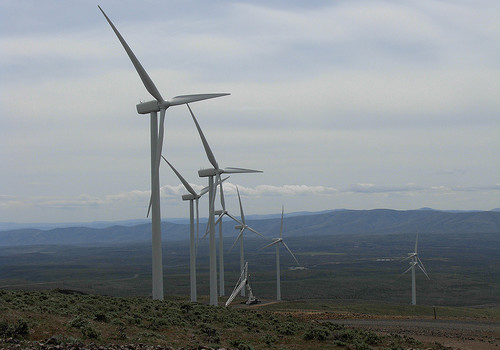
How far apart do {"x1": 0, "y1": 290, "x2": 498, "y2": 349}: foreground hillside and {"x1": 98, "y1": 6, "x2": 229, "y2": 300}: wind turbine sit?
17.9ft

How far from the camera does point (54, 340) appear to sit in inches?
828

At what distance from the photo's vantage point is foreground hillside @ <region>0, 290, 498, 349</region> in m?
22.2

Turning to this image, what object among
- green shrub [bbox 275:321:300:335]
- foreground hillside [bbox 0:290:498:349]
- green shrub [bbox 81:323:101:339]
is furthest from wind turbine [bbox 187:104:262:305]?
green shrub [bbox 81:323:101:339]

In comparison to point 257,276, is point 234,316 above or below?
above

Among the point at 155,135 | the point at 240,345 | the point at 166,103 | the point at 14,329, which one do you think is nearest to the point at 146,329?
the point at 240,345

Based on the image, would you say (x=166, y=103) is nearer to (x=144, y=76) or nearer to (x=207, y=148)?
(x=144, y=76)

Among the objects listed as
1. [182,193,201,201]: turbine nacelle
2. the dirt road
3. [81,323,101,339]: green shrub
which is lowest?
the dirt road

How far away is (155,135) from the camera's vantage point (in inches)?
1612

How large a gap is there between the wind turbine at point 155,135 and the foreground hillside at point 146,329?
5454mm

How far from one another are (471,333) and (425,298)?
78.5 m

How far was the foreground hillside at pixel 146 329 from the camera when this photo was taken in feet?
72.7

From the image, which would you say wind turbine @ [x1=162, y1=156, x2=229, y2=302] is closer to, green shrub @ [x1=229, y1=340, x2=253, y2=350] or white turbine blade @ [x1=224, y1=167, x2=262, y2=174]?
white turbine blade @ [x1=224, y1=167, x2=262, y2=174]

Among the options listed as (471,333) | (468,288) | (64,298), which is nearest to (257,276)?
(468,288)

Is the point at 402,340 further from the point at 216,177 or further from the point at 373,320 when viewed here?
the point at 216,177
